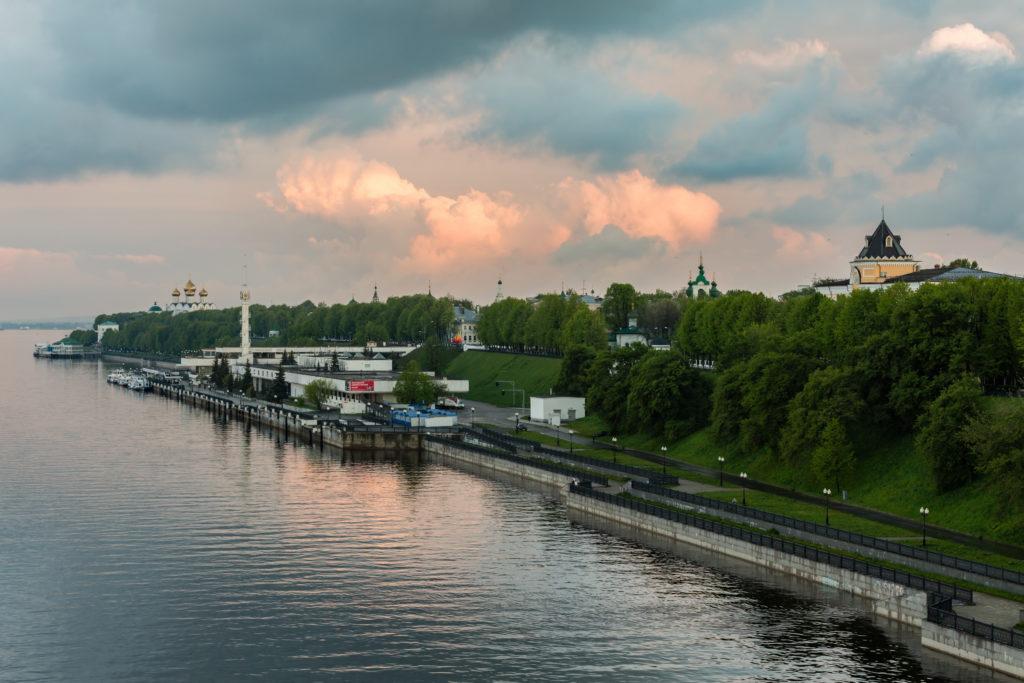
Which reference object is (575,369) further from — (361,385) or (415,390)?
(361,385)

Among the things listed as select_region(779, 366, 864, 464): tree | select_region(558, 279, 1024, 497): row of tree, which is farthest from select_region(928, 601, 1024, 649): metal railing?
select_region(779, 366, 864, 464): tree

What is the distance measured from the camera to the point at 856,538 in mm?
58500

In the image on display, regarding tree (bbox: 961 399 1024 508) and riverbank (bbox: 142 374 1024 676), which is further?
tree (bbox: 961 399 1024 508)

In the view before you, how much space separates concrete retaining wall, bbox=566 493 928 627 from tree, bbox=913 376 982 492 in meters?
13.3

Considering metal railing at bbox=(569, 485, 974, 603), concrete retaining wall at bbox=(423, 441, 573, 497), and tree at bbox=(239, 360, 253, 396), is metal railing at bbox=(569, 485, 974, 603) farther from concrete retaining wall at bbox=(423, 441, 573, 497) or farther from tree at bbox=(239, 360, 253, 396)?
tree at bbox=(239, 360, 253, 396)

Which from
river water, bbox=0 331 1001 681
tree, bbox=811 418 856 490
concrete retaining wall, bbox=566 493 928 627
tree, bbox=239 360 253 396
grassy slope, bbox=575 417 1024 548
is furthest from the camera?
tree, bbox=239 360 253 396

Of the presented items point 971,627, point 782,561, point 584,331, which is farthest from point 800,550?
point 584,331

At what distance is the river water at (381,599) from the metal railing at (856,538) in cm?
423

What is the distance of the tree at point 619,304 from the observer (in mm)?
188625

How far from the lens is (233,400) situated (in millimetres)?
168500

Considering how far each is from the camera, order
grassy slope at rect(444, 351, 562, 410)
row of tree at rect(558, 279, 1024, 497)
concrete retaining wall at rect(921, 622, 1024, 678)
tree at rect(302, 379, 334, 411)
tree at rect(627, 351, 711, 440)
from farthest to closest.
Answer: grassy slope at rect(444, 351, 562, 410), tree at rect(302, 379, 334, 411), tree at rect(627, 351, 711, 440), row of tree at rect(558, 279, 1024, 497), concrete retaining wall at rect(921, 622, 1024, 678)

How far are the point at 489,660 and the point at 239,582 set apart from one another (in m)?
16.3

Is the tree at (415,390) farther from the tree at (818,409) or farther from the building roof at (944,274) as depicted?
the tree at (818,409)

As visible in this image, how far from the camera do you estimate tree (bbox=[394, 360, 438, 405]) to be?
144 m
